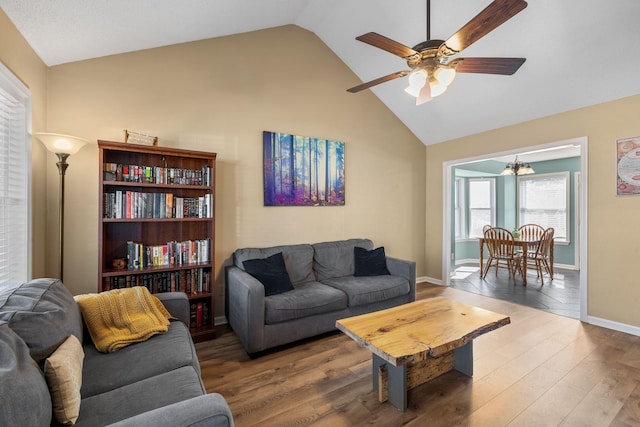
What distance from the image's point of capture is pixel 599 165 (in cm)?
302

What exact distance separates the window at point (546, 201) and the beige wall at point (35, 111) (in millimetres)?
8081

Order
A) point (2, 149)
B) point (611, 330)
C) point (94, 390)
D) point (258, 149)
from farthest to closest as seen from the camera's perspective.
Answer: point (258, 149) → point (611, 330) → point (2, 149) → point (94, 390)

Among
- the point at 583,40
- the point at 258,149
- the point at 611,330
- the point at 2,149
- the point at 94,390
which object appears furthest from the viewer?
the point at 258,149

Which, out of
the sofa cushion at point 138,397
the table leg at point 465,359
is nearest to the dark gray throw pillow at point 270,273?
the sofa cushion at point 138,397

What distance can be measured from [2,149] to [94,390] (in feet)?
5.65

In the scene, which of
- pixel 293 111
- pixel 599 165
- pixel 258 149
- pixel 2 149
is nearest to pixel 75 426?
pixel 2 149

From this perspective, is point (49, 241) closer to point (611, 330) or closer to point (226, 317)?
point (226, 317)

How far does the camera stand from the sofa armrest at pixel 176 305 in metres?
2.02

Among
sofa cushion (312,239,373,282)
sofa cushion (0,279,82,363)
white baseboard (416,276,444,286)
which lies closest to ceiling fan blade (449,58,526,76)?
sofa cushion (312,239,373,282)

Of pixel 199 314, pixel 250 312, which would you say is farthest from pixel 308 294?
pixel 199 314

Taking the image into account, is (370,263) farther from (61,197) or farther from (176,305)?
(61,197)

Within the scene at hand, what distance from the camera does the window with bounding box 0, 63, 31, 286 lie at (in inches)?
73.3

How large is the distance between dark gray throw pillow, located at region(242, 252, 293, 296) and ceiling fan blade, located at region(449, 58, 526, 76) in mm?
2242

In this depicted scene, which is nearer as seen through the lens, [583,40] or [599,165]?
[583,40]
